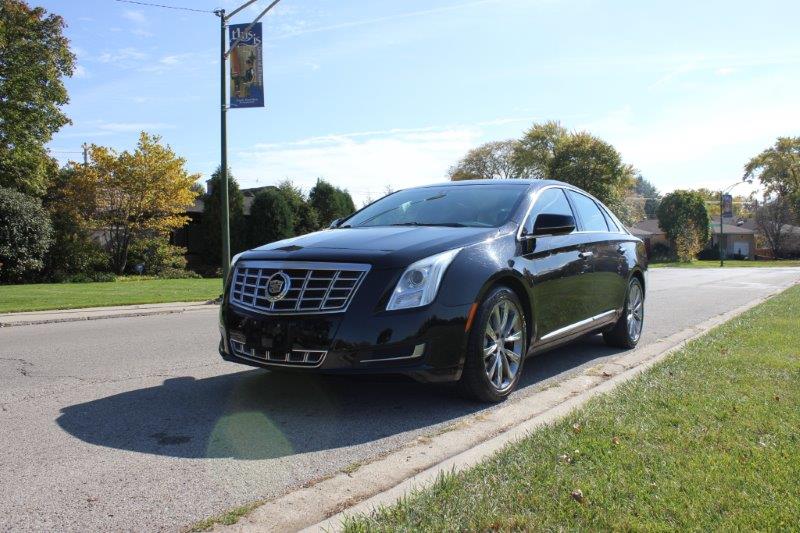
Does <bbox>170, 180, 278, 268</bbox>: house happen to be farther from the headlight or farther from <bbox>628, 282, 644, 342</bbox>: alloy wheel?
the headlight

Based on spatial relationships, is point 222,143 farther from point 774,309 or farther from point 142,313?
point 774,309

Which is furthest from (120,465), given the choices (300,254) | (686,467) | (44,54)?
(44,54)

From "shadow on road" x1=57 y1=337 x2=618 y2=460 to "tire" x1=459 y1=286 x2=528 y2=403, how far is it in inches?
7.8

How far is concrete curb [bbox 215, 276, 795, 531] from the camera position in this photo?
2.90 m

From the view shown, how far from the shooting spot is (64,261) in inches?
989

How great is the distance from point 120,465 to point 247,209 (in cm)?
3407

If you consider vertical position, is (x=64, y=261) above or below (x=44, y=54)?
below

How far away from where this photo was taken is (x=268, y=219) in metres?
31.2

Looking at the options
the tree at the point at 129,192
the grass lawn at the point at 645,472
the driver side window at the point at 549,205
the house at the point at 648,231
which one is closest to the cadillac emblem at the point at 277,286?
the grass lawn at the point at 645,472

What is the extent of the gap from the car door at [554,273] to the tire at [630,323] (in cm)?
116

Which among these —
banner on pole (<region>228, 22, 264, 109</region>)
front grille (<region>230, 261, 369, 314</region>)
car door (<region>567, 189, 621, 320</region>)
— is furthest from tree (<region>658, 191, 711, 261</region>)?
front grille (<region>230, 261, 369, 314</region>)

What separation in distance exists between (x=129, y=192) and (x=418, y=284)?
1015 inches

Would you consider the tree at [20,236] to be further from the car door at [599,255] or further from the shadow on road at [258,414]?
the car door at [599,255]

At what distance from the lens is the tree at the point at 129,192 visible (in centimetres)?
2661
